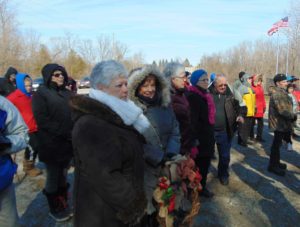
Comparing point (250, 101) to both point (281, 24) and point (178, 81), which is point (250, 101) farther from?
point (281, 24)

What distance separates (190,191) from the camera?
2.79m

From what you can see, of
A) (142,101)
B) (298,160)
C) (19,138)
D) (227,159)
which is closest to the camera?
(19,138)

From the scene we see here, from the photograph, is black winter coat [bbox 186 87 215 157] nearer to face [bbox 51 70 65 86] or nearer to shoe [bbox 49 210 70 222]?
face [bbox 51 70 65 86]

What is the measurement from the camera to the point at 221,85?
16.7 feet

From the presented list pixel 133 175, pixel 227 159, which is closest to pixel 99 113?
pixel 133 175

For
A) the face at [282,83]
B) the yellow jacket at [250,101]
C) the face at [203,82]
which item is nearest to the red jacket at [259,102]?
the yellow jacket at [250,101]

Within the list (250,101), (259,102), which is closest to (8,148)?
(250,101)

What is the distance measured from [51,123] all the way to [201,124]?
2066mm

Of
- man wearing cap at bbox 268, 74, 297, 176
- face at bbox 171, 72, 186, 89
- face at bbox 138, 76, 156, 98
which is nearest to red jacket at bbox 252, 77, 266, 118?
man wearing cap at bbox 268, 74, 297, 176

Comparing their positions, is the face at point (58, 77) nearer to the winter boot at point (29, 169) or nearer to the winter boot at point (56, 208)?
the winter boot at point (56, 208)

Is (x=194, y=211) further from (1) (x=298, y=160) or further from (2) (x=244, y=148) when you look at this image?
(2) (x=244, y=148)

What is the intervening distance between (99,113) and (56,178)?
7.46ft

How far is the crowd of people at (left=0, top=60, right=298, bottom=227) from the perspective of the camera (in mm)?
1930

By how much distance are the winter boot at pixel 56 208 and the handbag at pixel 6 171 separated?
1576 millimetres
